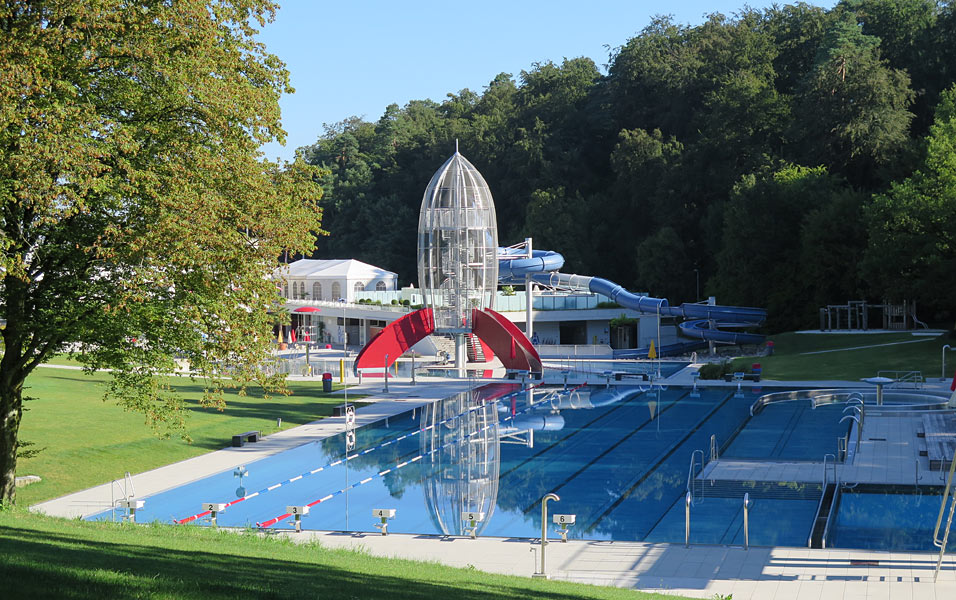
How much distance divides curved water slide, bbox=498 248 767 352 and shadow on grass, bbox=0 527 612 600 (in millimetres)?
38908

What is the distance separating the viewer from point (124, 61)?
1326 cm

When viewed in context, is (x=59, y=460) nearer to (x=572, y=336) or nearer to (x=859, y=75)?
(x=572, y=336)

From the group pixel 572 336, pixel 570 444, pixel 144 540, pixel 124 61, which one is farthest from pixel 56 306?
pixel 572 336

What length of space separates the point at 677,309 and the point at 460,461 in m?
29.5

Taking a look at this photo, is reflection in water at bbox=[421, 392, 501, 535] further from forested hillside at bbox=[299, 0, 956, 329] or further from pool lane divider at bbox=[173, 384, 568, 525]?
forested hillside at bbox=[299, 0, 956, 329]

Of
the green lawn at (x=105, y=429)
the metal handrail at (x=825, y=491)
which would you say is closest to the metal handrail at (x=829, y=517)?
the metal handrail at (x=825, y=491)

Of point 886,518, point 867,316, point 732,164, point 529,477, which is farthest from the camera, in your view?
point 732,164

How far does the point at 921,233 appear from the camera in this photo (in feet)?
129

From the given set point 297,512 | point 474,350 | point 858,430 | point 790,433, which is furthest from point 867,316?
point 297,512

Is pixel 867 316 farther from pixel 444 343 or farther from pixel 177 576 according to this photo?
pixel 177 576

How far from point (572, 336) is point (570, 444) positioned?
32.0m

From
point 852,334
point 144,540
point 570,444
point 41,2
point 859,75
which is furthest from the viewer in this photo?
point 859,75

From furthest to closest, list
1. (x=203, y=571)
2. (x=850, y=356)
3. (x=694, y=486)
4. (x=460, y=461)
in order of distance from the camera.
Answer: (x=850, y=356) → (x=460, y=461) → (x=694, y=486) → (x=203, y=571)

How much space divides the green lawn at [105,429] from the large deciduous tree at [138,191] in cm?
506
